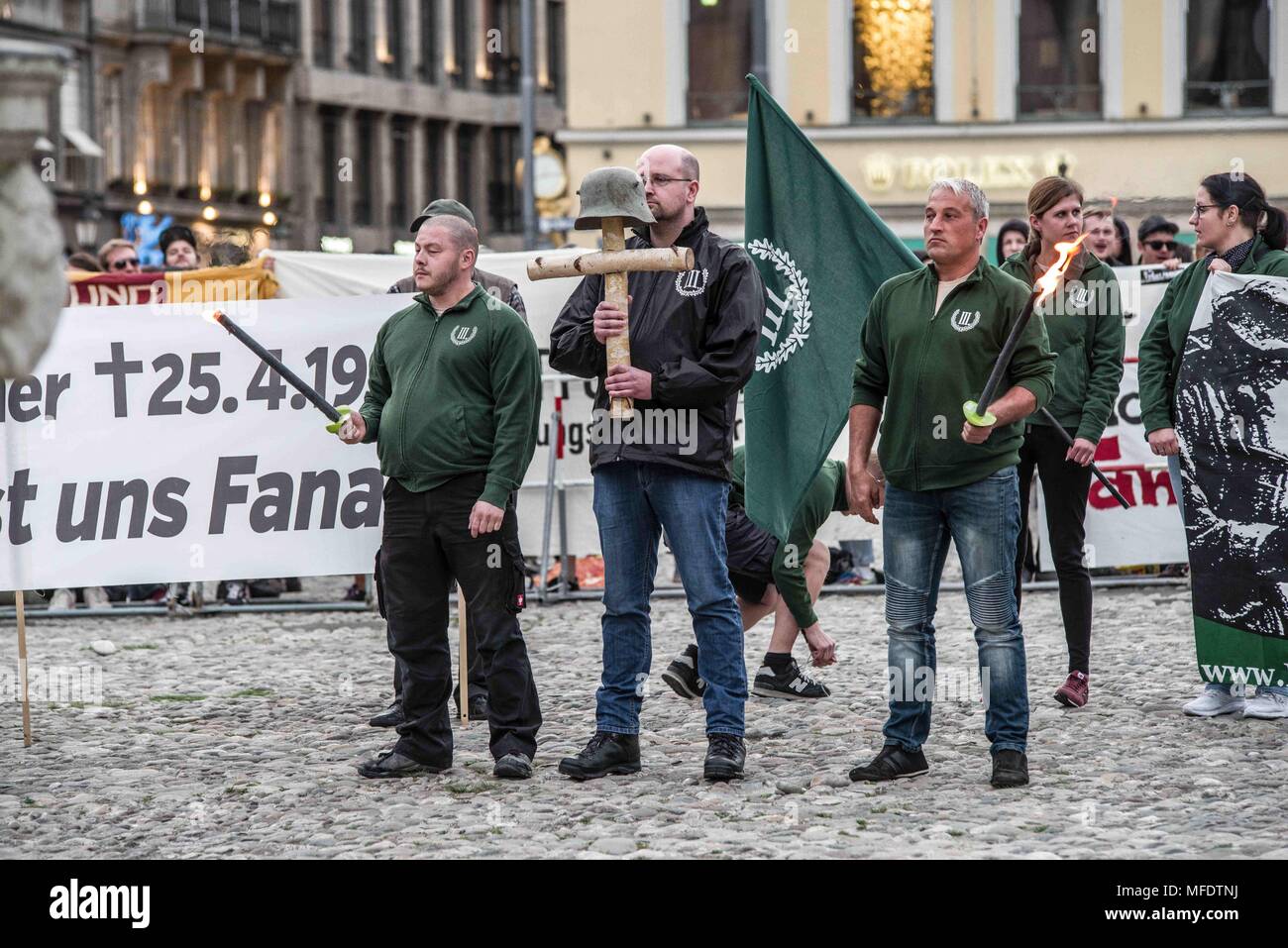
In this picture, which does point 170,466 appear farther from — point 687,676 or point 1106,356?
point 1106,356

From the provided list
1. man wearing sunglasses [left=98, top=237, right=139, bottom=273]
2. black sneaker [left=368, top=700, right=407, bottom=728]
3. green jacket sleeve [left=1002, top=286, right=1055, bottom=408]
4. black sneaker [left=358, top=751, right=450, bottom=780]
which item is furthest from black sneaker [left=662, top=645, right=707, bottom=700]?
man wearing sunglasses [left=98, top=237, right=139, bottom=273]

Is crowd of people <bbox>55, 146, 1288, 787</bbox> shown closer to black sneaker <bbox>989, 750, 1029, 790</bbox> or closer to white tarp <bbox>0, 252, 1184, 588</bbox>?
black sneaker <bbox>989, 750, 1029, 790</bbox>

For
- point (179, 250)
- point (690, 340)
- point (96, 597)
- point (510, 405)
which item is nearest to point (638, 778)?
point (510, 405)

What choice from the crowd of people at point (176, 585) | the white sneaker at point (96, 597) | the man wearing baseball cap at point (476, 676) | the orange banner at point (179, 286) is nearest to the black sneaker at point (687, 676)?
the man wearing baseball cap at point (476, 676)

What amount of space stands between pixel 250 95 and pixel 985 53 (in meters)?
34.3

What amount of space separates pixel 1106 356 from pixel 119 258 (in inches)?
312

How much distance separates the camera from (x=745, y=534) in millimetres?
9234

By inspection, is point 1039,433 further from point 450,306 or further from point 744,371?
point 450,306

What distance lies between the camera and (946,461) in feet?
22.9

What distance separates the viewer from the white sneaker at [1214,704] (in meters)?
8.39

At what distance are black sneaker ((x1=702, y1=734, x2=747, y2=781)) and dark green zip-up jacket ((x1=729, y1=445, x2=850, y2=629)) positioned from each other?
165 centimetres

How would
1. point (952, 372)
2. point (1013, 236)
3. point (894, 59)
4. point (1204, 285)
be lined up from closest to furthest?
point (952, 372) → point (1204, 285) → point (1013, 236) → point (894, 59)

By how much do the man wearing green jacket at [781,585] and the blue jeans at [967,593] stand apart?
5.36 feet
